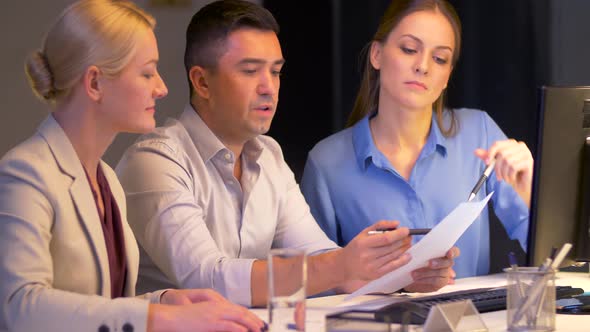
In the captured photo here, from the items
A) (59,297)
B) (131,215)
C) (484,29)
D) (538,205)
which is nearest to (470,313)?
(538,205)

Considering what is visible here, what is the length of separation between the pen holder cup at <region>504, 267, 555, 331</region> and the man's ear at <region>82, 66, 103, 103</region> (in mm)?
841

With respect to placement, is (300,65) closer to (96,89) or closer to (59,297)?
(96,89)

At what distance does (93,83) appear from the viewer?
1.70m

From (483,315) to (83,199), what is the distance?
0.84 m

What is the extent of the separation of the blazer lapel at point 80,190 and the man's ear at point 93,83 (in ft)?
0.29

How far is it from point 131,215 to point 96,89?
0.51m

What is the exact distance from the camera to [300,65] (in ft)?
12.3

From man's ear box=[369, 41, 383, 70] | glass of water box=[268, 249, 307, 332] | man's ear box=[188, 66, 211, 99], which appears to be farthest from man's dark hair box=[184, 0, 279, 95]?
glass of water box=[268, 249, 307, 332]

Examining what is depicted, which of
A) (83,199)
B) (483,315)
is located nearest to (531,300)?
(483,315)

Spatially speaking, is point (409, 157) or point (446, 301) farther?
point (409, 157)

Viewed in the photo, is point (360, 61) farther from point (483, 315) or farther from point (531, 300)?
point (531, 300)

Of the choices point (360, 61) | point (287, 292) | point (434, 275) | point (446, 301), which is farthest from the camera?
point (360, 61)

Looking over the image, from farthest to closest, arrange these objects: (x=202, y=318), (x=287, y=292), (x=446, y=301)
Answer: (x=446, y=301), (x=202, y=318), (x=287, y=292)

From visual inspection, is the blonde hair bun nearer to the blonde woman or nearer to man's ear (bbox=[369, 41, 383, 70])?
the blonde woman
